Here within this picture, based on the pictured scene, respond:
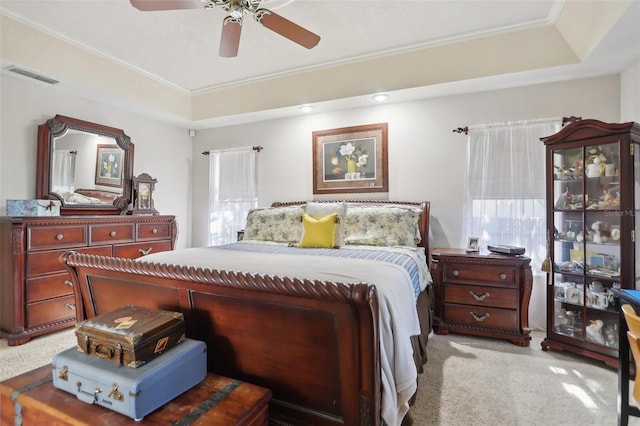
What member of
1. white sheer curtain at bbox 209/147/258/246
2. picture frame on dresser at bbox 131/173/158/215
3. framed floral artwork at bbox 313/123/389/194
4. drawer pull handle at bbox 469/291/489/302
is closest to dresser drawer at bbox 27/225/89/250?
picture frame on dresser at bbox 131/173/158/215

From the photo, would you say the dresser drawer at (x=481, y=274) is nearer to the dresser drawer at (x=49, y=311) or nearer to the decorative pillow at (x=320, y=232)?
the decorative pillow at (x=320, y=232)

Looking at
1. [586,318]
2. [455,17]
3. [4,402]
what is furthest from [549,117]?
[4,402]

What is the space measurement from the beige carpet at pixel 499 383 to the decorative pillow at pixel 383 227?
943 millimetres

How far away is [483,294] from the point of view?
8.77ft

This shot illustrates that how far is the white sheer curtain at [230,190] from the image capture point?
14.1 ft

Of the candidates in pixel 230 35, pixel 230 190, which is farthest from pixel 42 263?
pixel 230 35

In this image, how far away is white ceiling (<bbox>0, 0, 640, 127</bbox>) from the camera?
2.40 meters

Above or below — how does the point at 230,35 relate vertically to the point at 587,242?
above

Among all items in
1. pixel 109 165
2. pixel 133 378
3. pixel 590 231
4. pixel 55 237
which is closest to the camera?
pixel 133 378

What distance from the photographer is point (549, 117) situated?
291 centimetres

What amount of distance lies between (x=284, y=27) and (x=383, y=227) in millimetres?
1880

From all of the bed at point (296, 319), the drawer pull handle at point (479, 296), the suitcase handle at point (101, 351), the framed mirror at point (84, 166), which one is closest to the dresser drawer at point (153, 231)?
the framed mirror at point (84, 166)

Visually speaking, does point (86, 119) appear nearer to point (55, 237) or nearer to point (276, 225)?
point (55, 237)

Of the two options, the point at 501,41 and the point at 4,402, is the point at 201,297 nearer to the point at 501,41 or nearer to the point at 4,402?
the point at 4,402
